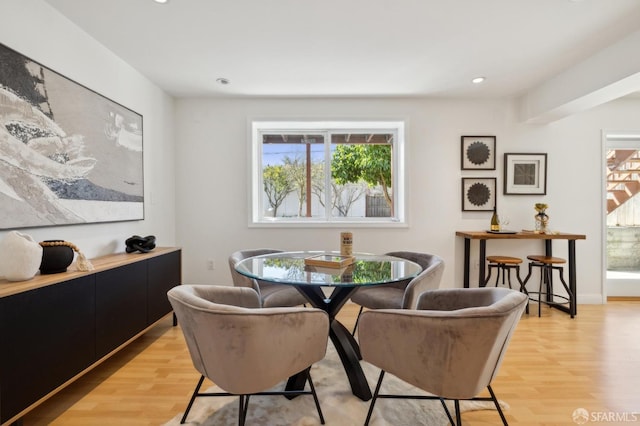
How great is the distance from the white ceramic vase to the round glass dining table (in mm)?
1020

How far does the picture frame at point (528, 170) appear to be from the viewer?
3783 millimetres

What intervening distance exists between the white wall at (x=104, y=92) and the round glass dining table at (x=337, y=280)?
1.26 m

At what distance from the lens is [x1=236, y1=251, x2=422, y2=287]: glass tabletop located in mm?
1703

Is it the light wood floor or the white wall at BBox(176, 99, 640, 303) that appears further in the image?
the white wall at BBox(176, 99, 640, 303)

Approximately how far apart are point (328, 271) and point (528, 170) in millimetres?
3189

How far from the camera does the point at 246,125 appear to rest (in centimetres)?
379

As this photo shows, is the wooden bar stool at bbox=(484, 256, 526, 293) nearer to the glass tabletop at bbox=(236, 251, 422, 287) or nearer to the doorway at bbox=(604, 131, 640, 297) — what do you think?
the doorway at bbox=(604, 131, 640, 297)

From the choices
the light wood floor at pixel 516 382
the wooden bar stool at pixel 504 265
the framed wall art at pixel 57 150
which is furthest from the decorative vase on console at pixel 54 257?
the wooden bar stool at pixel 504 265

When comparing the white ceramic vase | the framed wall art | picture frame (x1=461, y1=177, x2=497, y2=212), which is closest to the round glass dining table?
the white ceramic vase

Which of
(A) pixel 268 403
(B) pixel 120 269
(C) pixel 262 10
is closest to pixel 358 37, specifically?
(C) pixel 262 10

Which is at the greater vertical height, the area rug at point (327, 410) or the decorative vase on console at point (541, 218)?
the decorative vase on console at point (541, 218)

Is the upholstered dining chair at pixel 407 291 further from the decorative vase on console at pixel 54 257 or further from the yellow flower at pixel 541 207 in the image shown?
the yellow flower at pixel 541 207

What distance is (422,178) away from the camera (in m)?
3.83

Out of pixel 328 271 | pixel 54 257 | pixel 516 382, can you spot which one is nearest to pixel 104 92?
pixel 54 257
